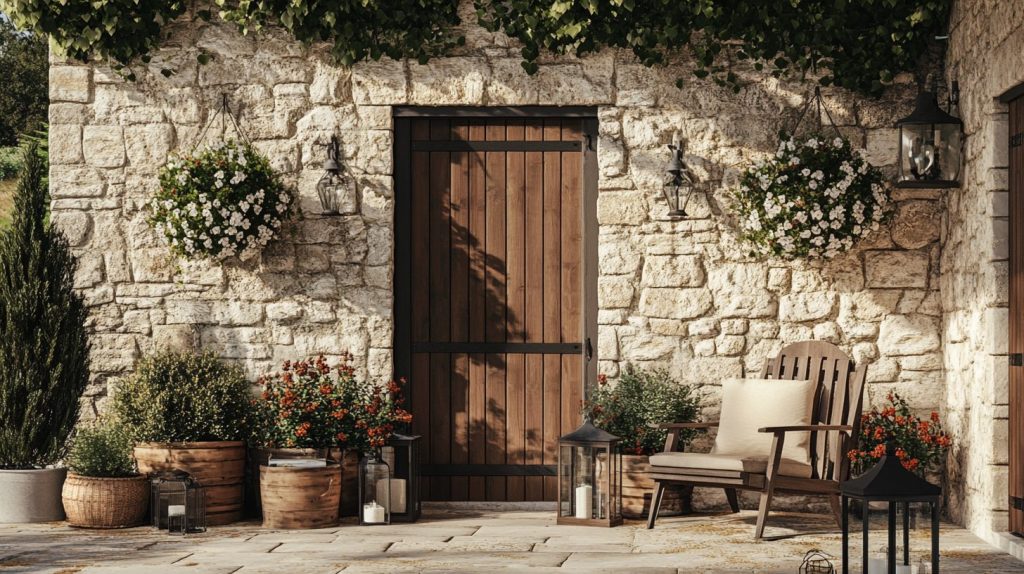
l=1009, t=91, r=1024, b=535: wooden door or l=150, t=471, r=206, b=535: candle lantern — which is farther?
l=150, t=471, r=206, b=535: candle lantern

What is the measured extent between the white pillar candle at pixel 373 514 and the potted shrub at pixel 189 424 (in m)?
0.71

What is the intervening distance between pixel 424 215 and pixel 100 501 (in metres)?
2.30

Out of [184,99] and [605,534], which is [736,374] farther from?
[184,99]

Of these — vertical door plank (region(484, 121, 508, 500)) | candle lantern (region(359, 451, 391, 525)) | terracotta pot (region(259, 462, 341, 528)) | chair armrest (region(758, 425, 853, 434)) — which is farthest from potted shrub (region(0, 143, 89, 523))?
chair armrest (region(758, 425, 853, 434))

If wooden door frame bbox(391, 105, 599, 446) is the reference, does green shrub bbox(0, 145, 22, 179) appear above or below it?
above

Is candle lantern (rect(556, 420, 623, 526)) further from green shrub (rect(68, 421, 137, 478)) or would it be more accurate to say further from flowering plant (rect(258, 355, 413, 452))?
green shrub (rect(68, 421, 137, 478))

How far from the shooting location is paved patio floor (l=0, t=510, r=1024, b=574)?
195 inches

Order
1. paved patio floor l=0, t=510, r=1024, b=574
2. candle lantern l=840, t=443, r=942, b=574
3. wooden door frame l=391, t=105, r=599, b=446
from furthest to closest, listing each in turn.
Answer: wooden door frame l=391, t=105, r=599, b=446, paved patio floor l=0, t=510, r=1024, b=574, candle lantern l=840, t=443, r=942, b=574

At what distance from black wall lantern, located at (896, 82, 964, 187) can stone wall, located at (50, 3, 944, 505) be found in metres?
0.54

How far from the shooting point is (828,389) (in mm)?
6258

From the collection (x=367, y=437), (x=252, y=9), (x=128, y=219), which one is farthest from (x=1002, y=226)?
(x=128, y=219)

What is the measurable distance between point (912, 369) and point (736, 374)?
95 cm

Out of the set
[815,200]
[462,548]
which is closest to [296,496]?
[462,548]

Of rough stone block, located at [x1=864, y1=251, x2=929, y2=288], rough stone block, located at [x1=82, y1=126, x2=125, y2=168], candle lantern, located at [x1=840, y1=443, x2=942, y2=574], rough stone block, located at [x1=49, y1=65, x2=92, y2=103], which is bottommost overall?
candle lantern, located at [x1=840, y1=443, x2=942, y2=574]
